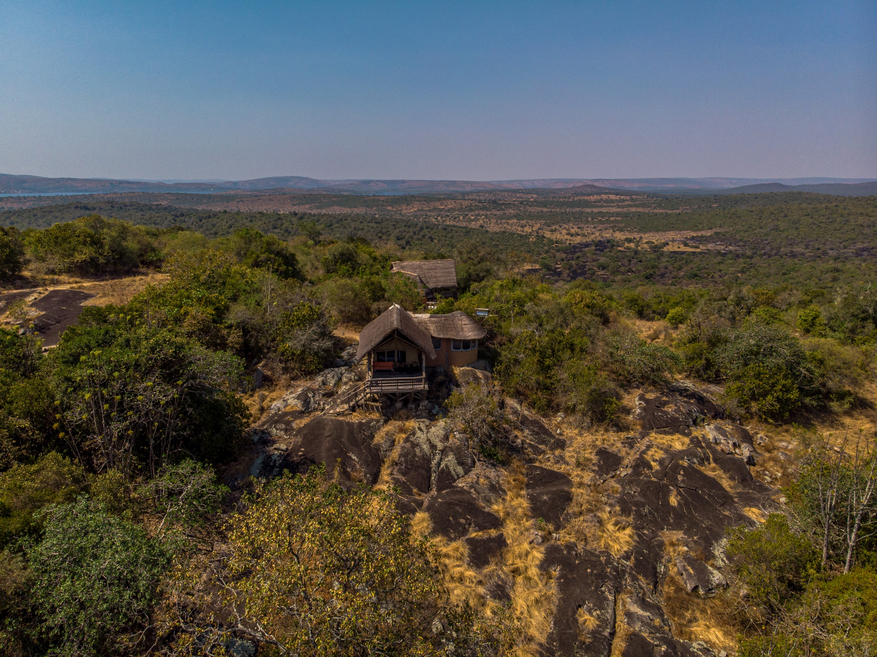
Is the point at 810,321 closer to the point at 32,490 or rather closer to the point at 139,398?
the point at 139,398

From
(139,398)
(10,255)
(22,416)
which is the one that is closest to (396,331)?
(139,398)

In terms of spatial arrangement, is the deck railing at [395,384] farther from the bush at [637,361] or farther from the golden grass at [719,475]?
the golden grass at [719,475]

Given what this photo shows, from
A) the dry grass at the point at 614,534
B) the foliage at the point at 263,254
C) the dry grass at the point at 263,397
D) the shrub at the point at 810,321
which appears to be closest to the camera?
the dry grass at the point at 614,534

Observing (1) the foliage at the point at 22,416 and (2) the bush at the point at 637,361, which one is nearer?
(1) the foliage at the point at 22,416

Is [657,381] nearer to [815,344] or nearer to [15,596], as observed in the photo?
[815,344]

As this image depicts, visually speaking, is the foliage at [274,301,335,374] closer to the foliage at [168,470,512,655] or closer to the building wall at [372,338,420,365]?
the building wall at [372,338,420,365]

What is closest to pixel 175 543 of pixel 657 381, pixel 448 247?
pixel 657 381

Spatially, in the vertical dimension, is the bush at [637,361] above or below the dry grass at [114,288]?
below

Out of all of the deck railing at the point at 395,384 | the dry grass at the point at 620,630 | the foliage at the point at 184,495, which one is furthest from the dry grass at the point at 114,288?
the dry grass at the point at 620,630
